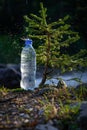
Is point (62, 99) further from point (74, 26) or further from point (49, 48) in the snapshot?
point (74, 26)

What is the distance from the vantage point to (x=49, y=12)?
827 inches

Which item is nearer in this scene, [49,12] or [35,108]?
[35,108]

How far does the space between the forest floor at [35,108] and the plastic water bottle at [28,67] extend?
1.52 ft

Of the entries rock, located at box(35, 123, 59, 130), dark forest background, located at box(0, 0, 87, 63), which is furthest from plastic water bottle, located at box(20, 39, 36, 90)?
dark forest background, located at box(0, 0, 87, 63)

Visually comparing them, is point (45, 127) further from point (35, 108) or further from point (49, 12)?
point (49, 12)

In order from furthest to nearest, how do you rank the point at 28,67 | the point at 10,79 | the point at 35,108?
the point at 10,79
the point at 28,67
the point at 35,108

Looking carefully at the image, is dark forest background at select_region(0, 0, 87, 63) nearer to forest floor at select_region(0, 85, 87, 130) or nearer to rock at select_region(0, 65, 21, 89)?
rock at select_region(0, 65, 21, 89)

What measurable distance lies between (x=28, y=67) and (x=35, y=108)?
221 cm

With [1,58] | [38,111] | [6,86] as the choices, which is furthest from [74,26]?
[38,111]

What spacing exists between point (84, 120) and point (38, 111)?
922 mm

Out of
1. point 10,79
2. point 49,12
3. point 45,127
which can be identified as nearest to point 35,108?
point 45,127

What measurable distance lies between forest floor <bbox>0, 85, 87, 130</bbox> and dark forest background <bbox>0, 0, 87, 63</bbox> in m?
9.45

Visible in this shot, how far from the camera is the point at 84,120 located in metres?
5.24

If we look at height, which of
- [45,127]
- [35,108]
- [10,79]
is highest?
[10,79]
